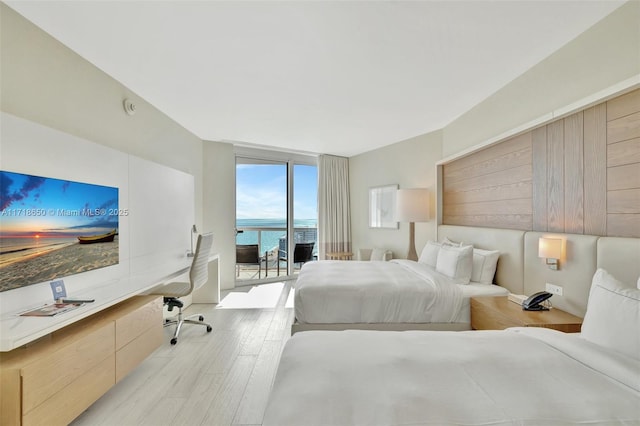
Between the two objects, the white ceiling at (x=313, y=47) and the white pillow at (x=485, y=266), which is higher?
the white ceiling at (x=313, y=47)

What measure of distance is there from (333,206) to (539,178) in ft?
12.0

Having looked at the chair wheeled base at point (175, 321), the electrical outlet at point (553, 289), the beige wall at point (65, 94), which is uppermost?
the beige wall at point (65, 94)

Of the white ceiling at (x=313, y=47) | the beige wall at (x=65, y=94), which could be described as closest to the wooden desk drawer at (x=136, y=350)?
the beige wall at (x=65, y=94)

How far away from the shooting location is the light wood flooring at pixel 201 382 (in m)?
1.76

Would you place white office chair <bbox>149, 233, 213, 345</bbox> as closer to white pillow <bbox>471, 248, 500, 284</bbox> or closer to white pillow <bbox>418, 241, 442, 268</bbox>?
white pillow <bbox>418, 241, 442, 268</bbox>

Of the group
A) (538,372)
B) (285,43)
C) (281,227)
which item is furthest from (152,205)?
(538,372)

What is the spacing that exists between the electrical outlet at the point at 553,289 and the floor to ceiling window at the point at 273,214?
3.83 metres

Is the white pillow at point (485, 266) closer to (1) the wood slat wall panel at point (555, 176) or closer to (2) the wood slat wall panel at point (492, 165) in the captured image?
(1) the wood slat wall panel at point (555, 176)

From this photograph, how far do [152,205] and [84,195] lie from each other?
897mm

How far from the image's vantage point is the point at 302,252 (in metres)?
5.39

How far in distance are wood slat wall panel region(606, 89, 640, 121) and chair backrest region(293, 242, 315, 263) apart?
14.4ft

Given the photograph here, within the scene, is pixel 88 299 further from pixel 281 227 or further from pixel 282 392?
pixel 281 227

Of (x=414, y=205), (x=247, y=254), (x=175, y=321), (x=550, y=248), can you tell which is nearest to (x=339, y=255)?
(x=247, y=254)

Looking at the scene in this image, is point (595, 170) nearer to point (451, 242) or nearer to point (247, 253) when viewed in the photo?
point (451, 242)
